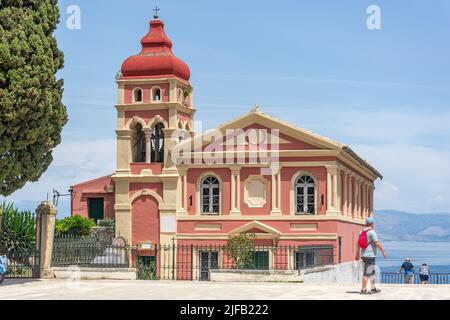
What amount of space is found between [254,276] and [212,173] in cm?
1463

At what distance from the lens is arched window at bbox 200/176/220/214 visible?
4403 centimetres

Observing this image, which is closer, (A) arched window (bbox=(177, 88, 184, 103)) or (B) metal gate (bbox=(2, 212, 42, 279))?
(B) metal gate (bbox=(2, 212, 42, 279))

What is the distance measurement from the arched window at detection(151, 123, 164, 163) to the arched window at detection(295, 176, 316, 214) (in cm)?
747

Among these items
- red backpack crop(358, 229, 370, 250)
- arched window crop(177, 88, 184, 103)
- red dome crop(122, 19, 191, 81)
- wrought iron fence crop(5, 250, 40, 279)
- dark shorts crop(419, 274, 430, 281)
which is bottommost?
dark shorts crop(419, 274, 430, 281)

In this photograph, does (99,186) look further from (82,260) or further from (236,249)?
(82,260)

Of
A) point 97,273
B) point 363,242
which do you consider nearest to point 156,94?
point 97,273

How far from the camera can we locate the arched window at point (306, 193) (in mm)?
42812

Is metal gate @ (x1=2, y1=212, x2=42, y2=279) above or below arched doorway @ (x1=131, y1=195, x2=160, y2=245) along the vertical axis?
below

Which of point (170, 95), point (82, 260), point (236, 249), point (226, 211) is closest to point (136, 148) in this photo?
point (170, 95)

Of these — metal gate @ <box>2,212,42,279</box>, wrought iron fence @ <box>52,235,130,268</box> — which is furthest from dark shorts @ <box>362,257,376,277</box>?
wrought iron fence @ <box>52,235,130,268</box>

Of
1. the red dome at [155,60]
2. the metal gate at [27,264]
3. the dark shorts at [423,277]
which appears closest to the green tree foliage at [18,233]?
the metal gate at [27,264]

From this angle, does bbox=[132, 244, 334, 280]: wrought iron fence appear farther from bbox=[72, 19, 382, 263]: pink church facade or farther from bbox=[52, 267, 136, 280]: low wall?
bbox=[52, 267, 136, 280]: low wall

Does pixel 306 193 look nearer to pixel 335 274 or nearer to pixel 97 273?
pixel 335 274
